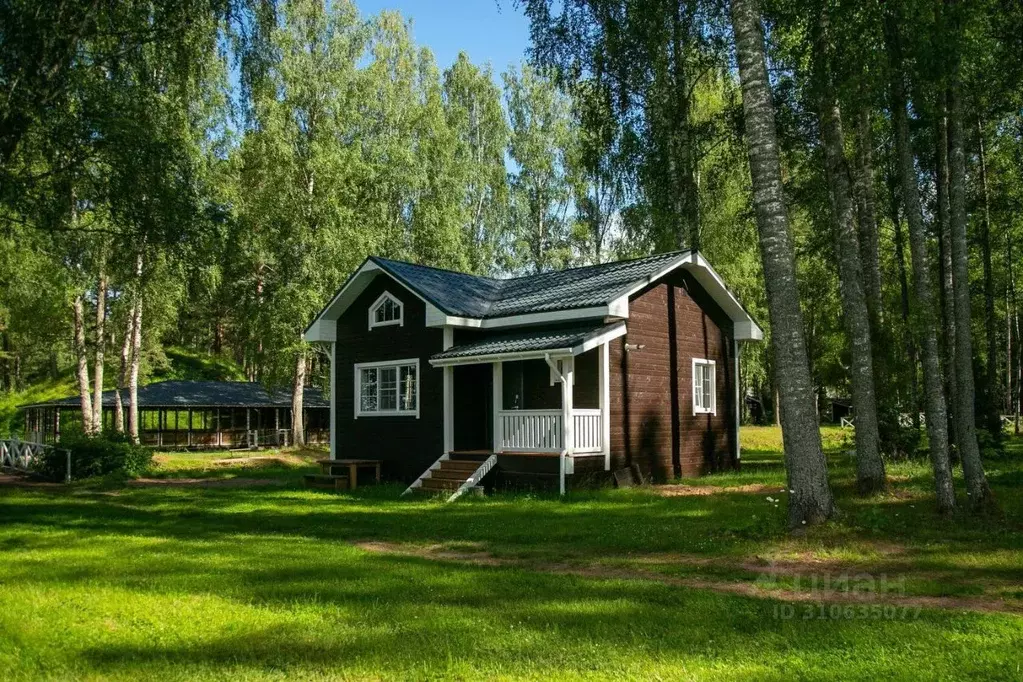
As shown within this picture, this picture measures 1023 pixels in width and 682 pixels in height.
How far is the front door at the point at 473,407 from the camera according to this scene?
1861cm

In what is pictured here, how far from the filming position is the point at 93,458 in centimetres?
2308

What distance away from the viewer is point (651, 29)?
1326cm

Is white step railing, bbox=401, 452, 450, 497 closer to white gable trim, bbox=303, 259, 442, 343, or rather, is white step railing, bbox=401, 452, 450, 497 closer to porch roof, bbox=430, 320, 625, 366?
porch roof, bbox=430, 320, 625, 366

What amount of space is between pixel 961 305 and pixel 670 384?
328 inches

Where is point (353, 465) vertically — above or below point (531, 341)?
below

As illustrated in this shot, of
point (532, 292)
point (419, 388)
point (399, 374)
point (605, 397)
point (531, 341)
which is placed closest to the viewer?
point (531, 341)

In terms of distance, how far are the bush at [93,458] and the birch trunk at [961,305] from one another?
20881 mm

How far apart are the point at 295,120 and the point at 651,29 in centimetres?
2303

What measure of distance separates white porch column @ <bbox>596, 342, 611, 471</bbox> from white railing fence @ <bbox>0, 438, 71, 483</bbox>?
48.5 ft

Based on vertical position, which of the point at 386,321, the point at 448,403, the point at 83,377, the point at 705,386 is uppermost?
the point at 386,321

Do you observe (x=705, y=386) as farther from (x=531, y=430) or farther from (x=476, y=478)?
(x=476, y=478)

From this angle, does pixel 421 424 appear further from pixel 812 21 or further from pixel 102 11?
pixel 812 21

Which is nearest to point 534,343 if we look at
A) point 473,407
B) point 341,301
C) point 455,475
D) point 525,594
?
point 473,407

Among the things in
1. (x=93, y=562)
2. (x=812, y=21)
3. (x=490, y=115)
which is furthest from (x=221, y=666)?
(x=490, y=115)
